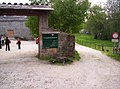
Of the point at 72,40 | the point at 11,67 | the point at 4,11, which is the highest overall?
the point at 4,11

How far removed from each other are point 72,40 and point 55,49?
1433 millimetres

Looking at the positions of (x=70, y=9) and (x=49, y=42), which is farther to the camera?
(x=70, y=9)

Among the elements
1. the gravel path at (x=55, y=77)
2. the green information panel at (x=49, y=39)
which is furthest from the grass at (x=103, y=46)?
the gravel path at (x=55, y=77)

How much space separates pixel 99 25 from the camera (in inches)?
2108

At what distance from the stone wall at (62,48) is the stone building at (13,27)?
3078 cm

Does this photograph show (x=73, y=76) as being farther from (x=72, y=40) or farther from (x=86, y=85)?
(x=72, y=40)

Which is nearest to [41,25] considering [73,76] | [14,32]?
[73,76]

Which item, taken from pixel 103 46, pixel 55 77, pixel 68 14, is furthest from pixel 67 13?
pixel 103 46

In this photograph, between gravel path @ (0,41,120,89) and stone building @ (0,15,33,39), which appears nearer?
gravel path @ (0,41,120,89)

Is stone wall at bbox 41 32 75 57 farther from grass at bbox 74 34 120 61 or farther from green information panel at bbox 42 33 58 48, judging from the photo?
grass at bbox 74 34 120 61

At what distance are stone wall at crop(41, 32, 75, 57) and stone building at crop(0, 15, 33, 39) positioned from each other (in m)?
30.8

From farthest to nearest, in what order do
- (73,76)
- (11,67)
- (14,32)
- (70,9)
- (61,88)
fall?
1. (14,32)
2. (70,9)
3. (11,67)
4. (73,76)
5. (61,88)

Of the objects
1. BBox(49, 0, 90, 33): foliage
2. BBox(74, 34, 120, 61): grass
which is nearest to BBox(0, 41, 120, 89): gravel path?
BBox(74, 34, 120, 61): grass

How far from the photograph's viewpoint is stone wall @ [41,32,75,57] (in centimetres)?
2008
